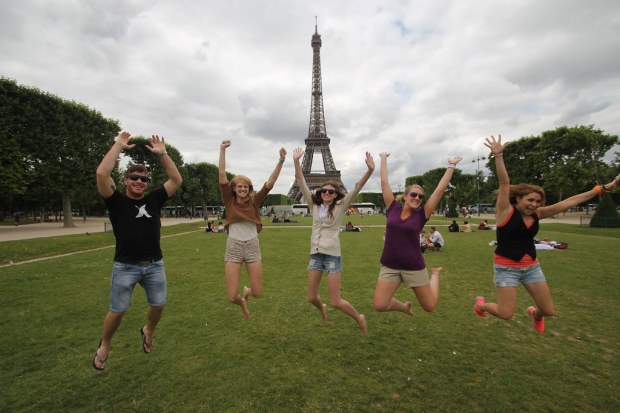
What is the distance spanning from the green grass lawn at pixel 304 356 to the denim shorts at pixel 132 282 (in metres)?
1.19

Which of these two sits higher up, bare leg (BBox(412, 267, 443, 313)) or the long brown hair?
the long brown hair

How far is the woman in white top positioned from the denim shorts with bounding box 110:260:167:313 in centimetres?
237

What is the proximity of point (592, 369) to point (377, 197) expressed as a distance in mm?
118287

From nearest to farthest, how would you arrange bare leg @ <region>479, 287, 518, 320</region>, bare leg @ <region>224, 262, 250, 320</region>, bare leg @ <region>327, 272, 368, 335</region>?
bare leg @ <region>479, 287, 518, 320</region> < bare leg @ <region>327, 272, 368, 335</region> < bare leg @ <region>224, 262, 250, 320</region>

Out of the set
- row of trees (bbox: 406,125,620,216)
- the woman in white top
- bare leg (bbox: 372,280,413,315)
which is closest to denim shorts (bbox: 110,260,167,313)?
the woman in white top

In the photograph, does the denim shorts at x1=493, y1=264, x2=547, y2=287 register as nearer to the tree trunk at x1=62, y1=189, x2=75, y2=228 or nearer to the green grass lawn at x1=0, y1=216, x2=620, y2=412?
the green grass lawn at x1=0, y1=216, x2=620, y2=412

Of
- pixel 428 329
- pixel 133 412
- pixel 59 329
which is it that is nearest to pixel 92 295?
pixel 59 329

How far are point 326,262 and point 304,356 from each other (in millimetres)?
1576

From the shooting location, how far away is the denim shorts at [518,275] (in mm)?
4891

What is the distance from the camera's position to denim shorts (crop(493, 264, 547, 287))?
16.0ft

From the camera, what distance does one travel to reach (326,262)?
18.7 feet

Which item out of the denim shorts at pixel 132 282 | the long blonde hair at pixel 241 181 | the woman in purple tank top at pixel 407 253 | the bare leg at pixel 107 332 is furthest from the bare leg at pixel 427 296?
the bare leg at pixel 107 332

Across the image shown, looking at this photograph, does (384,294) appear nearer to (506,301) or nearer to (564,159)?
(506,301)

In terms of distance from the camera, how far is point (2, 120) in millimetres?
29172
